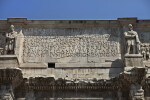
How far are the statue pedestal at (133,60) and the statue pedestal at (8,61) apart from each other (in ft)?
12.7

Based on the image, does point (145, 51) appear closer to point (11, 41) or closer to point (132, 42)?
point (132, 42)

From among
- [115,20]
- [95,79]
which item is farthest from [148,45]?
[95,79]

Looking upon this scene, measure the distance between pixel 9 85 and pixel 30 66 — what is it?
4.14ft

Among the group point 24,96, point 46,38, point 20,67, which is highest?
point 46,38

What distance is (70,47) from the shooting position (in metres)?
13.7

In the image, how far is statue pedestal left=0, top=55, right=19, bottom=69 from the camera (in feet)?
41.2

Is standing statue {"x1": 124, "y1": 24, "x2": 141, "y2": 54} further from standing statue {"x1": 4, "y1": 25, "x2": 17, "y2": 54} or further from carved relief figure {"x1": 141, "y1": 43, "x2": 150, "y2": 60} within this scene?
standing statue {"x1": 4, "y1": 25, "x2": 17, "y2": 54}

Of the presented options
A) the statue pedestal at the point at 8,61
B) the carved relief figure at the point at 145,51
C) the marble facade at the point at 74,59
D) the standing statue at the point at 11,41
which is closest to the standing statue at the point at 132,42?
the marble facade at the point at 74,59

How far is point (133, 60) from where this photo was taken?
12734mm

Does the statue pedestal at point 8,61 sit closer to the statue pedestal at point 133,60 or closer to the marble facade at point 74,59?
the marble facade at point 74,59

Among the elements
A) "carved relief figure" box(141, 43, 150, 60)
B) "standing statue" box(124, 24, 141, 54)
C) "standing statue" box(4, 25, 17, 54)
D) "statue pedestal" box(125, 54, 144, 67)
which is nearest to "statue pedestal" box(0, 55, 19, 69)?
"standing statue" box(4, 25, 17, 54)

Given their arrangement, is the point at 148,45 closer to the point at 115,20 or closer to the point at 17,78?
the point at 115,20

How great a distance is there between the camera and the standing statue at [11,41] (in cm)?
1327

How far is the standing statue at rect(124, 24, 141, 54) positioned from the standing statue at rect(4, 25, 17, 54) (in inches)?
163
